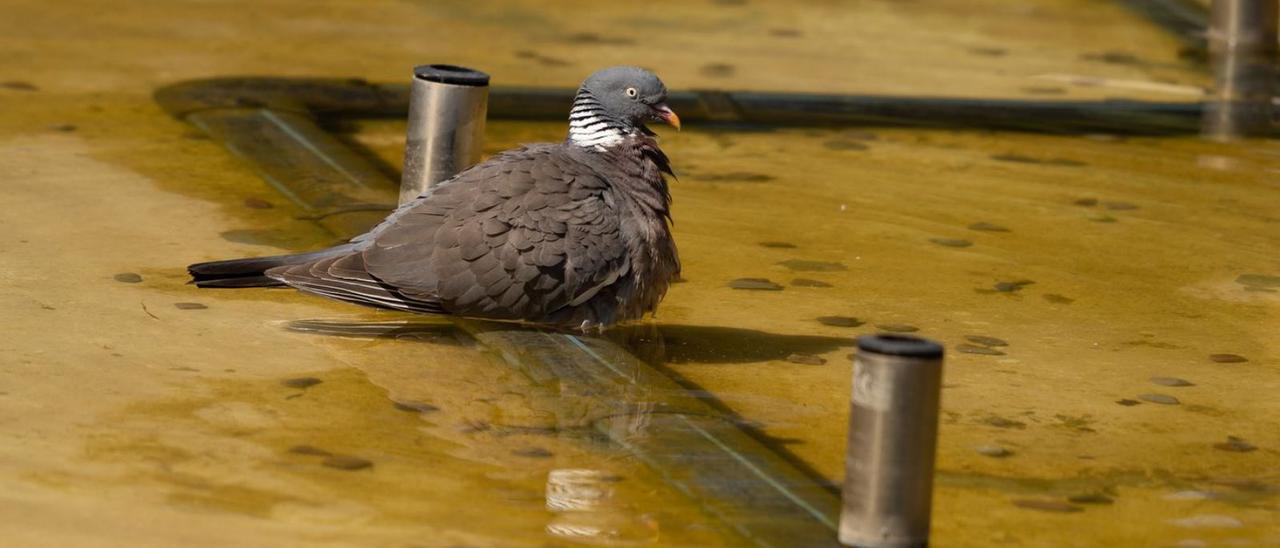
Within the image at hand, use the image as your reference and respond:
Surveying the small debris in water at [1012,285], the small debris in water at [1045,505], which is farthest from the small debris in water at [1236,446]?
the small debris in water at [1012,285]

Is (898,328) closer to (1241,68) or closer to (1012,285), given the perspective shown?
(1012,285)

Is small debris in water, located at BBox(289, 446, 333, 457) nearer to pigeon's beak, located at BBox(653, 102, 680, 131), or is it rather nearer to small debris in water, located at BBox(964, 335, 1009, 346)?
pigeon's beak, located at BBox(653, 102, 680, 131)

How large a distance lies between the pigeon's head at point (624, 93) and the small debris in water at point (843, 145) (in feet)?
9.09

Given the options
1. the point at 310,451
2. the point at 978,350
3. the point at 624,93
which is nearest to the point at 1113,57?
the point at 978,350

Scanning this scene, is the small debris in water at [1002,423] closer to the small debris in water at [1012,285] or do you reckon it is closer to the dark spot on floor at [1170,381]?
the dark spot on floor at [1170,381]

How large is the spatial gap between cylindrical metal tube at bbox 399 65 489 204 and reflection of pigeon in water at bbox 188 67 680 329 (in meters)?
1.02

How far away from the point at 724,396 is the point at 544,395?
511 millimetres

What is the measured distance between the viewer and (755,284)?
6605 mm

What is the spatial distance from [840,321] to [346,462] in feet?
6.62

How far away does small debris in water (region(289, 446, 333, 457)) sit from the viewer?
4.77m

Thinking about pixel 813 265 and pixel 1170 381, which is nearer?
pixel 1170 381

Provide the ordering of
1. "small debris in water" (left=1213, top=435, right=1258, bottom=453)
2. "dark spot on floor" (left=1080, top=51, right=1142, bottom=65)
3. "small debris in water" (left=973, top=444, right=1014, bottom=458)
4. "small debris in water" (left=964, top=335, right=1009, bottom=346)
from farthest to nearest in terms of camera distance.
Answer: "dark spot on floor" (left=1080, top=51, right=1142, bottom=65)
"small debris in water" (left=964, top=335, right=1009, bottom=346)
"small debris in water" (left=1213, top=435, right=1258, bottom=453)
"small debris in water" (left=973, top=444, right=1014, bottom=458)

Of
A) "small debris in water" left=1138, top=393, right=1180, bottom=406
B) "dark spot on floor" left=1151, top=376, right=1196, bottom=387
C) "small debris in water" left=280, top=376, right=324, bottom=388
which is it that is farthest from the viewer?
"dark spot on floor" left=1151, top=376, right=1196, bottom=387

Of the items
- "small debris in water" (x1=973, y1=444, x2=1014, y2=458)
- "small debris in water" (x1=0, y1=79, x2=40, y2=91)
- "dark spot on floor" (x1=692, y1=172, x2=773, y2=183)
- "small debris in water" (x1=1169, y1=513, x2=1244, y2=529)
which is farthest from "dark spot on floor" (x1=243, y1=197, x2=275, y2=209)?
"small debris in water" (x1=1169, y1=513, x2=1244, y2=529)
